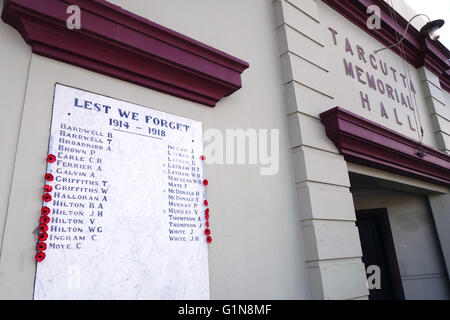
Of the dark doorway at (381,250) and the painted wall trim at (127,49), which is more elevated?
the painted wall trim at (127,49)

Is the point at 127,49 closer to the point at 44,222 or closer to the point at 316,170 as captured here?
the point at 44,222

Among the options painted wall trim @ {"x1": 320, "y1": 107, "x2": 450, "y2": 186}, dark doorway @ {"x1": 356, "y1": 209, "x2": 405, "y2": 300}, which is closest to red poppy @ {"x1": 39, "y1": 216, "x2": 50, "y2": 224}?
painted wall trim @ {"x1": 320, "y1": 107, "x2": 450, "y2": 186}

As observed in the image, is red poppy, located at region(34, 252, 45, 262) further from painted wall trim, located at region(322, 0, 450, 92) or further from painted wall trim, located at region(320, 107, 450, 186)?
painted wall trim, located at region(322, 0, 450, 92)

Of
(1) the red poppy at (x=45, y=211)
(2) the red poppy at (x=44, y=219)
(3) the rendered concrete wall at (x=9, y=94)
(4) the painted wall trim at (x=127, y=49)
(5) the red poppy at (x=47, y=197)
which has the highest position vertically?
(4) the painted wall trim at (x=127, y=49)

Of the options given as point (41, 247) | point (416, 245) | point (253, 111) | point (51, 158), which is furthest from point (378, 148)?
point (41, 247)

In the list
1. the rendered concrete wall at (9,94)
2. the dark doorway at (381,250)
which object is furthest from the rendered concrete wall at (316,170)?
the dark doorway at (381,250)

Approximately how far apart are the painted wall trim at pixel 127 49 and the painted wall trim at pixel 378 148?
1064mm

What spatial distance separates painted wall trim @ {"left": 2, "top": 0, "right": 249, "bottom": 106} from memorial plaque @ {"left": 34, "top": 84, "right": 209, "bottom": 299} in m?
0.22

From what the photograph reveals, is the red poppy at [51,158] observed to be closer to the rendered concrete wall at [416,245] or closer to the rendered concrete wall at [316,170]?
the rendered concrete wall at [316,170]

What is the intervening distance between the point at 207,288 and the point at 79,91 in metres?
1.39

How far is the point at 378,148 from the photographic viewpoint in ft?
11.9

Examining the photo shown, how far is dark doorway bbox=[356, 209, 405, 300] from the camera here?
509 centimetres

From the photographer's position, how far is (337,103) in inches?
146

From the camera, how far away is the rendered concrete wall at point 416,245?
190 inches
